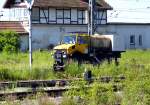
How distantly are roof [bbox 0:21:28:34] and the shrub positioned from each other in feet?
7.71

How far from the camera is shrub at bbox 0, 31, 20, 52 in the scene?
39566 mm

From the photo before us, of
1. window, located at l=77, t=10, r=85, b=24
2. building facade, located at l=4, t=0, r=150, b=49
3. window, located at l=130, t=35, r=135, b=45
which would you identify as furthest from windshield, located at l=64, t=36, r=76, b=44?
window, located at l=130, t=35, r=135, b=45

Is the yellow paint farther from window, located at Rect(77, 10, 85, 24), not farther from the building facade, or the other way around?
window, located at Rect(77, 10, 85, 24)

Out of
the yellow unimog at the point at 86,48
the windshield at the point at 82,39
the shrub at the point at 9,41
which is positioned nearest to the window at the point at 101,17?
the shrub at the point at 9,41

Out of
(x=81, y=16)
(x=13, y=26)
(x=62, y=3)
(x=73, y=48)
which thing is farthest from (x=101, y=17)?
(x=73, y=48)

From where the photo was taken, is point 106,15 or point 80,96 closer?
point 80,96

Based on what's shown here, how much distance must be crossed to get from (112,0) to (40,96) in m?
45.1

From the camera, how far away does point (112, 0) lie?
2153 inches

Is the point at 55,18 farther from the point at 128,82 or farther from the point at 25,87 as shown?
the point at 128,82

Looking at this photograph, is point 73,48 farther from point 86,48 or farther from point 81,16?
point 81,16

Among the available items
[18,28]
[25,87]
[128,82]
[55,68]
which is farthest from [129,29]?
[128,82]

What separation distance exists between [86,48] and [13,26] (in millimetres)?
19475

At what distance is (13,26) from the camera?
4512 centimetres

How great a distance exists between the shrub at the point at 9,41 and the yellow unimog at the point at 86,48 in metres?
12.9
